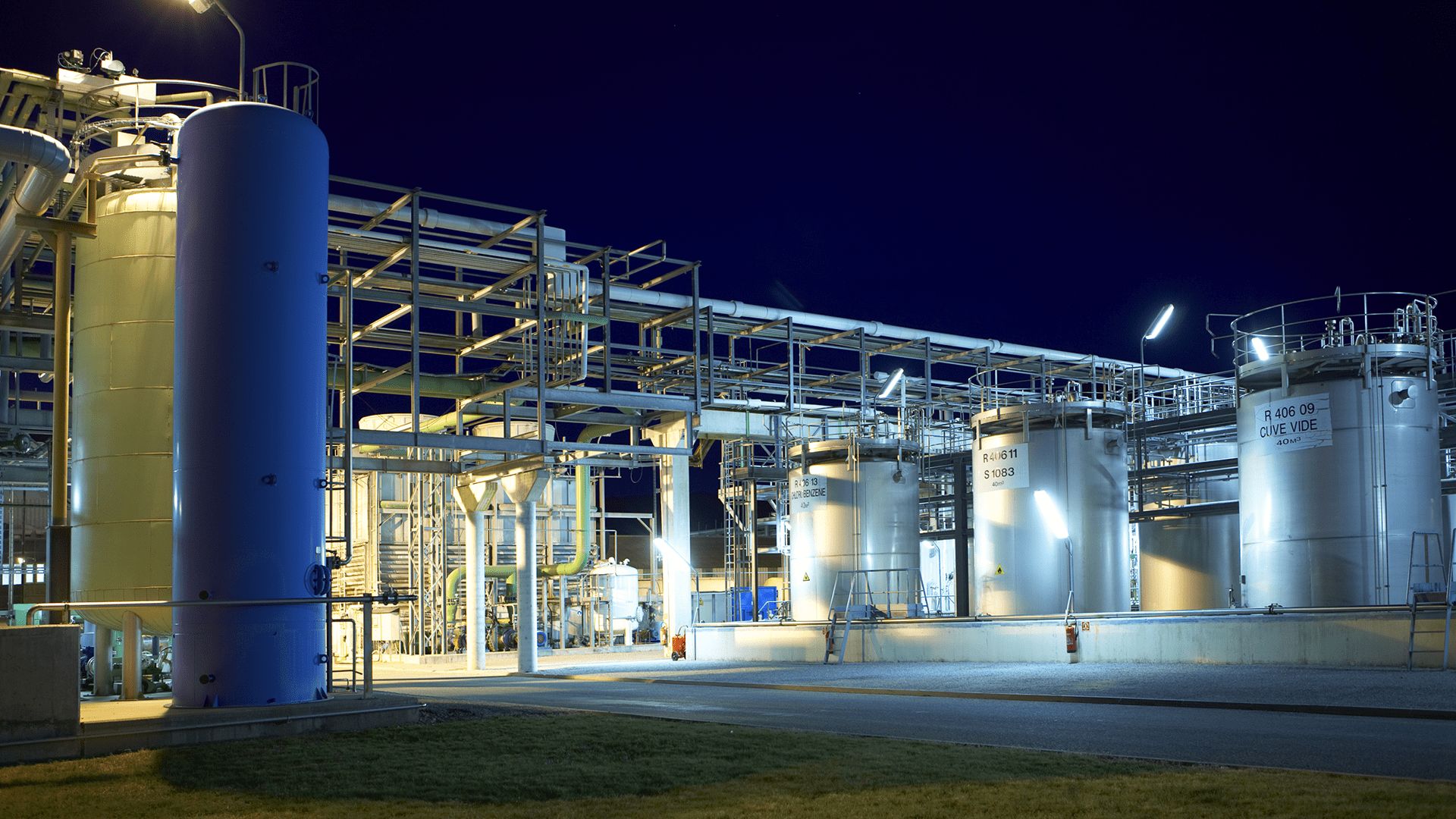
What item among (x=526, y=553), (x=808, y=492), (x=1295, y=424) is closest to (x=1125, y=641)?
(x=1295, y=424)

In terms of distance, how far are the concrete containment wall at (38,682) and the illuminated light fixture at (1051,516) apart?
22442 mm

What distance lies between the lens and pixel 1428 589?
23562 mm

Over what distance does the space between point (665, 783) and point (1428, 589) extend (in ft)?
60.5

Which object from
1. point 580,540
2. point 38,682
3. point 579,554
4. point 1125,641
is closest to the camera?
point 38,682

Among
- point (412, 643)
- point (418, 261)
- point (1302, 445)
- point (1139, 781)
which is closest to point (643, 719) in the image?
point (1139, 781)

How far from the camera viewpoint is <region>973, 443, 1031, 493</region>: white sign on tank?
3106cm

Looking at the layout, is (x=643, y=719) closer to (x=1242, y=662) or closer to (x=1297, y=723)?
(x=1297, y=723)

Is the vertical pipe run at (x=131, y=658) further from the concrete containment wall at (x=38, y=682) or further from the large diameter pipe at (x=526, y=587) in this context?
the large diameter pipe at (x=526, y=587)

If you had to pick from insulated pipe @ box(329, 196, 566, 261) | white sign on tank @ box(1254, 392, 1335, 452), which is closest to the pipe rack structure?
insulated pipe @ box(329, 196, 566, 261)

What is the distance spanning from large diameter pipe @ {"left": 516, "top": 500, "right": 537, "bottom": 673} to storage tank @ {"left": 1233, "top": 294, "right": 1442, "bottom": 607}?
16342 mm

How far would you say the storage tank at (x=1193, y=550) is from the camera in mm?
32156

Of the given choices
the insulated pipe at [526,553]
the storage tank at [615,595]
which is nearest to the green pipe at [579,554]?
the storage tank at [615,595]

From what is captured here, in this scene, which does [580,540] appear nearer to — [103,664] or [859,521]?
[859,521]

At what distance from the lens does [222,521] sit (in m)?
15.1
